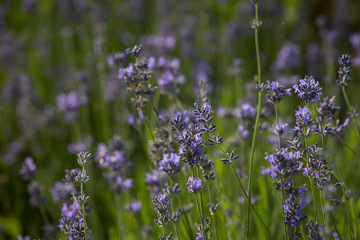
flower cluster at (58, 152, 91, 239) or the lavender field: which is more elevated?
the lavender field

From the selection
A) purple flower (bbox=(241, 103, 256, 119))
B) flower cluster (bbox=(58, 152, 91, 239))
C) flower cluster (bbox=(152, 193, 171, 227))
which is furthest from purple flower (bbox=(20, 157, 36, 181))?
purple flower (bbox=(241, 103, 256, 119))

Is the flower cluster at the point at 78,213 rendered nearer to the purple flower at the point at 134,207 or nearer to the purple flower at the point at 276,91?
the purple flower at the point at 134,207

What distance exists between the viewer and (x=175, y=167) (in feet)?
4.78

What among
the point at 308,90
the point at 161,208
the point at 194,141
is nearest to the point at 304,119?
the point at 308,90

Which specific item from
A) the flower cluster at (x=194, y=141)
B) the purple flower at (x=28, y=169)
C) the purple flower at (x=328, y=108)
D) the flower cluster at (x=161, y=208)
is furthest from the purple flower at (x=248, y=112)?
the purple flower at (x=28, y=169)

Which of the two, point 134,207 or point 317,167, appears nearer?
point 317,167

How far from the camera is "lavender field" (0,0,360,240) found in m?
1.38

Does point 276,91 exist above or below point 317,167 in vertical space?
above

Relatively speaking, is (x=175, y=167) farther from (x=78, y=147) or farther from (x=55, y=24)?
(x=55, y=24)

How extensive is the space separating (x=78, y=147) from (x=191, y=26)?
228 cm

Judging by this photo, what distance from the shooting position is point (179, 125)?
1.35 meters

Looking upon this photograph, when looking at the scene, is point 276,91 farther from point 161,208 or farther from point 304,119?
point 161,208

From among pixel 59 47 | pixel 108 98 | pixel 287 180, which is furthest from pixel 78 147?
pixel 59 47

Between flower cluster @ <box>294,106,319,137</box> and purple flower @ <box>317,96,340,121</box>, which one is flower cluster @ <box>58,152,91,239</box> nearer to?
flower cluster @ <box>294,106,319,137</box>
